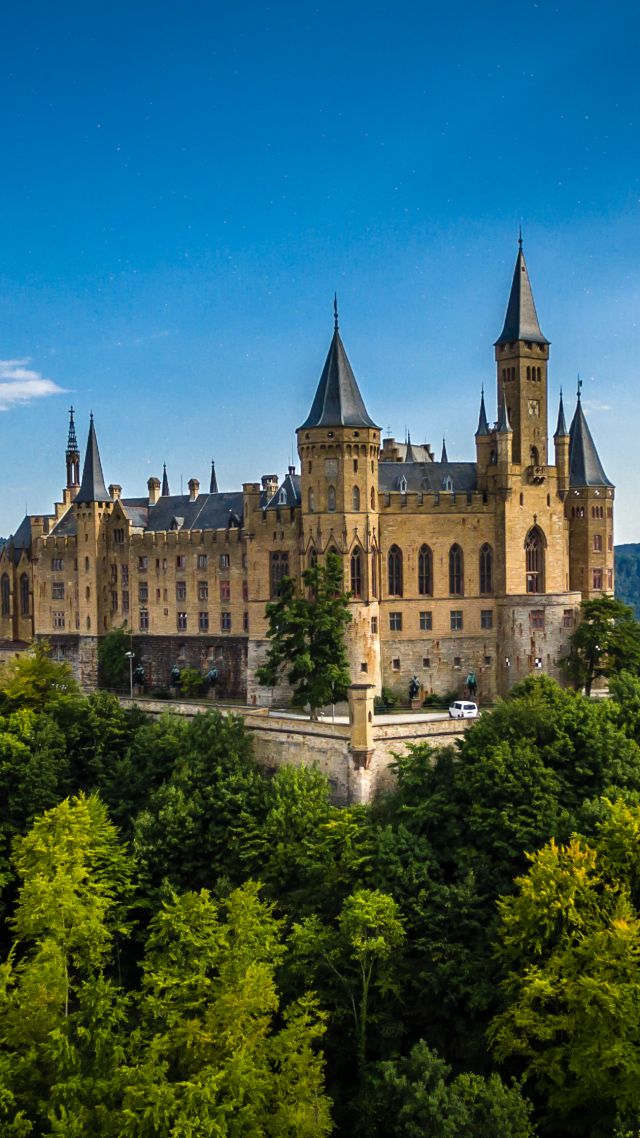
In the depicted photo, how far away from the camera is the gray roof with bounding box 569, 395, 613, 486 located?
7219cm

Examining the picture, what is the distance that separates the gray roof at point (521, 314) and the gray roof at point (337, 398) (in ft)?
34.6

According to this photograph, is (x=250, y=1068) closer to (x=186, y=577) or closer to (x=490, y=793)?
(x=490, y=793)

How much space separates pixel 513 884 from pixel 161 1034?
14688 mm

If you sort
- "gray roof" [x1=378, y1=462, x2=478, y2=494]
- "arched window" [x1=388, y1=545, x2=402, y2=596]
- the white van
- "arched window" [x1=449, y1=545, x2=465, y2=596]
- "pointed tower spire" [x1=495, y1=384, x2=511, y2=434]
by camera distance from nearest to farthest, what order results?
the white van
"arched window" [x1=388, y1=545, x2=402, y2=596]
"pointed tower spire" [x1=495, y1=384, x2=511, y2=434]
"arched window" [x1=449, y1=545, x2=465, y2=596]
"gray roof" [x1=378, y1=462, x2=478, y2=494]

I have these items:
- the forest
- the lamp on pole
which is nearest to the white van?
the forest

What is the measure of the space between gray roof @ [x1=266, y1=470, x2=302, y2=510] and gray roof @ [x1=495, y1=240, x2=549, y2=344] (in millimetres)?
14875

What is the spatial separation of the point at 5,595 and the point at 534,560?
38934 millimetres

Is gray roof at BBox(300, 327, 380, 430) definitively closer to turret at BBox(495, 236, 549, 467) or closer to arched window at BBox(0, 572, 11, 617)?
turret at BBox(495, 236, 549, 467)

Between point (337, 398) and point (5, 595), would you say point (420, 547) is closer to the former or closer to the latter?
point (337, 398)

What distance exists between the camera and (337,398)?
65.9 meters

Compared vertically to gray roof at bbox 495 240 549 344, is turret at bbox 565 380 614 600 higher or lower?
lower

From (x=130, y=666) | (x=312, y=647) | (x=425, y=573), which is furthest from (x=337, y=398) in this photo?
(x=130, y=666)

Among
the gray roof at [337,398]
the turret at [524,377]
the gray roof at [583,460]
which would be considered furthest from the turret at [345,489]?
the gray roof at [583,460]

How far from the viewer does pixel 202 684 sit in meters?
73.1
